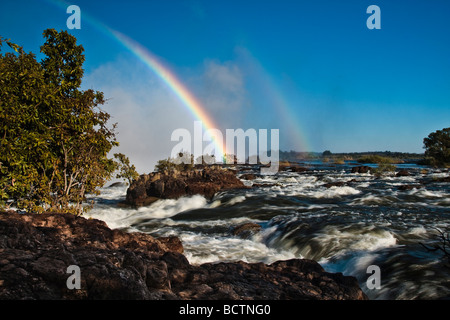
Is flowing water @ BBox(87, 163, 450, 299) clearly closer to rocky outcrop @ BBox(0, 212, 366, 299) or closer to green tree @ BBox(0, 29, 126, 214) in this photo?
rocky outcrop @ BBox(0, 212, 366, 299)

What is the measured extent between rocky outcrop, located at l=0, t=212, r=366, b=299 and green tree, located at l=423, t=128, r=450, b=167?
77.0 m

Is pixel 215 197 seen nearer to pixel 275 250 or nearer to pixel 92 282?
pixel 275 250

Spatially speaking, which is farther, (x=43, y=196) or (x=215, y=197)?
(x=215, y=197)

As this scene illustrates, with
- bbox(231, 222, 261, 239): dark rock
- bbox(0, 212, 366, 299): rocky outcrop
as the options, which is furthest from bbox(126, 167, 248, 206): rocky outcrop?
bbox(0, 212, 366, 299): rocky outcrop

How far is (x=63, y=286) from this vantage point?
3.95m

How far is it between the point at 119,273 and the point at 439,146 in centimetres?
8264

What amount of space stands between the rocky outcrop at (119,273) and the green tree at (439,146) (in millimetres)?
76973

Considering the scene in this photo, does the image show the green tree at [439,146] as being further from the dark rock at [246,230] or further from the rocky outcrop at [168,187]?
the dark rock at [246,230]

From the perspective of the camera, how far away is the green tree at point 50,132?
8.37 metres

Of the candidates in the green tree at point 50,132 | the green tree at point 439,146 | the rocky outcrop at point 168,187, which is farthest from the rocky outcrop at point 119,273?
the green tree at point 439,146
